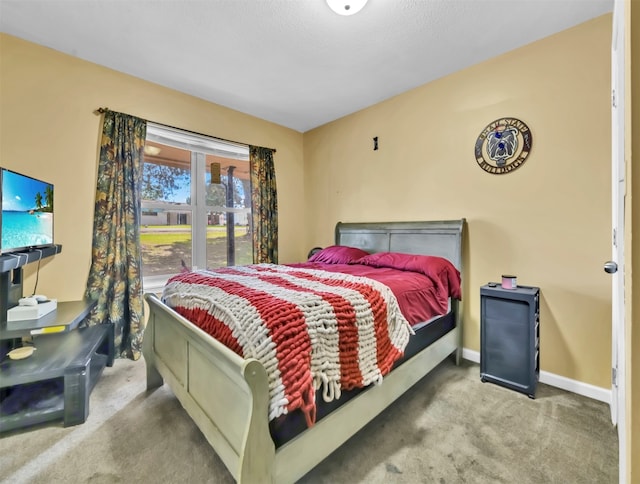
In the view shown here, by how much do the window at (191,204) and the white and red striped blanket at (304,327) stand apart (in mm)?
1460

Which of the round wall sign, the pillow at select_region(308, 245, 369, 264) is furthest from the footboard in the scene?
the round wall sign

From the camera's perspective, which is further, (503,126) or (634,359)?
(503,126)

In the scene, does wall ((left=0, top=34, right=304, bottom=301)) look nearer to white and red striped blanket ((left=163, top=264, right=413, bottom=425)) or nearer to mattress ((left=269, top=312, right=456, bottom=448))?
white and red striped blanket ((left=163, top=264, right=413, bottom=425))

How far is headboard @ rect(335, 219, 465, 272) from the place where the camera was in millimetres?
2594

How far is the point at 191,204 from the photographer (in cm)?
323

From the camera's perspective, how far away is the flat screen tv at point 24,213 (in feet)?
5.59

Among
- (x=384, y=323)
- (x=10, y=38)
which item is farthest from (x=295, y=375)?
(x=10, y=38)

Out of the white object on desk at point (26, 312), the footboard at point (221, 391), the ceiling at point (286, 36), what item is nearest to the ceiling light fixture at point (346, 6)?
the ceiling at point (286, 36)

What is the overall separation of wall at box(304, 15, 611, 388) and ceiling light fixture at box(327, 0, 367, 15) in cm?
132

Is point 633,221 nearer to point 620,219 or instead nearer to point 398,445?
point 620,219

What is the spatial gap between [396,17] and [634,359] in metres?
2.29

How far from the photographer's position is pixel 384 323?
1.58 meters

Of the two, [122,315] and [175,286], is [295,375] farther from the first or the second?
[122,315]

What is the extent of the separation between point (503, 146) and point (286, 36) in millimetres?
1957
